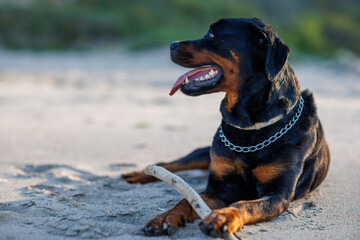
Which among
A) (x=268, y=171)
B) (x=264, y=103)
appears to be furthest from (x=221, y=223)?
(x=264, y=103)

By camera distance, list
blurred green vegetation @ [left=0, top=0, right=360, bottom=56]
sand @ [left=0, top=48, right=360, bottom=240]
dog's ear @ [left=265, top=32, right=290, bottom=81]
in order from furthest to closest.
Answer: blurred green vegetation @ [left=0, top=0, right=360, bottom=56] → dog's ear @ [left=265, top=32, right=290, bottom=81] → sand @ [left=0, top=48, right=360, bottom=240]

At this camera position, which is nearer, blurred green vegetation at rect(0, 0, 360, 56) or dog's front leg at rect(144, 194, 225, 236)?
dog's front leg at rect(144, 194, 225, 236)

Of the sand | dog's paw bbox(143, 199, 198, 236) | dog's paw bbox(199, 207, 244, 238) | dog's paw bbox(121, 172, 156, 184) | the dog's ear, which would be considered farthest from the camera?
dog's paw bbox(121, 172, 156, 184)

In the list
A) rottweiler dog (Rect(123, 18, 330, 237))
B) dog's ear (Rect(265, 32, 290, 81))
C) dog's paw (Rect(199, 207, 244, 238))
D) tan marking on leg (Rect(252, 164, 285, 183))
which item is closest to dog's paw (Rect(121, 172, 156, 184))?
rottweiler dog (Rect(123, 18, 330, 237))

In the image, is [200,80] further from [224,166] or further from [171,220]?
[171,220]

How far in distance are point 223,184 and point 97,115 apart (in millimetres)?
4178

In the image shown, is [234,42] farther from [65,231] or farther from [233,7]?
[233,7]

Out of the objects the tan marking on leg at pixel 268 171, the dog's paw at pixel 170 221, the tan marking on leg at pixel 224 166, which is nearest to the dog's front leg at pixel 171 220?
the dog's paw at pixel 170 221

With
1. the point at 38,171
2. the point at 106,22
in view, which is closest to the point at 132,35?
the point at 106,22

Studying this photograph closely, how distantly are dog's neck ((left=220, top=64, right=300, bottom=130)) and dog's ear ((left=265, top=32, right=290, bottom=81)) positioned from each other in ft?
0.29

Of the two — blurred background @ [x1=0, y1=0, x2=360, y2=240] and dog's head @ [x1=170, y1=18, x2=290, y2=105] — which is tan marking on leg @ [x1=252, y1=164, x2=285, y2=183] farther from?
dog's head @ [x1=170, y1=18, x2=290, y2=105]

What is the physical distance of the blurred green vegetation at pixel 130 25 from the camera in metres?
16.3

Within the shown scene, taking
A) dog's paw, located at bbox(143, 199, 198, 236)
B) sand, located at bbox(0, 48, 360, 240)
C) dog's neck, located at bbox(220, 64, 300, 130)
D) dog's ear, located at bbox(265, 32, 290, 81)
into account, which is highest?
dog's ear, located at bbox(265, 32, 290, 81)

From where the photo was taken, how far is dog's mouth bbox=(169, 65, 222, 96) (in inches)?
128
